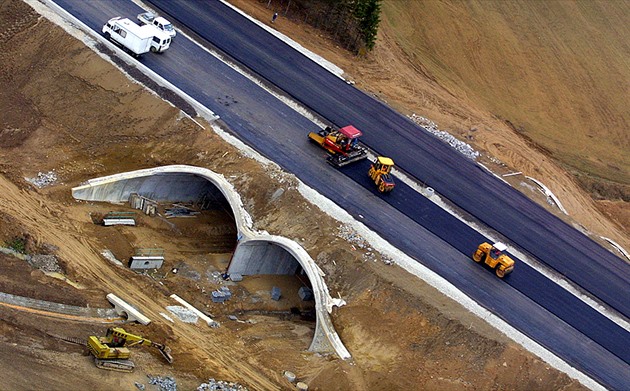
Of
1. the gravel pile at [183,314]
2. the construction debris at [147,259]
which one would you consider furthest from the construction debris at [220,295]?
the construction debris at [147,259]

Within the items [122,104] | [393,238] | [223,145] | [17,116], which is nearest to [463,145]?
[393,238]

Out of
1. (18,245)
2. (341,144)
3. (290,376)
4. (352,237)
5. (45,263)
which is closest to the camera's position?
(290,376)

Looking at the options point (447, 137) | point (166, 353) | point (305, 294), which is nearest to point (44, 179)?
point (166, 353)

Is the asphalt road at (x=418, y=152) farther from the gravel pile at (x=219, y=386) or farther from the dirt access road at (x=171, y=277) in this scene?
the gravel pile at (x=219, y=386)

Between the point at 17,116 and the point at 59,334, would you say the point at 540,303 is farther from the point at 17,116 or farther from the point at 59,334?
the point at 17,116

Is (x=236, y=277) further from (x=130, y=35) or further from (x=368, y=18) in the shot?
(x=368, y=18)
